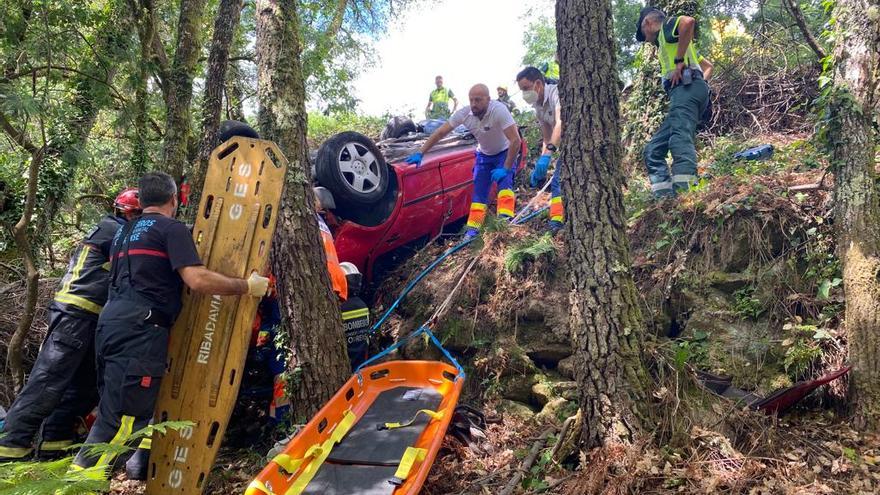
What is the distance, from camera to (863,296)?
126 inches

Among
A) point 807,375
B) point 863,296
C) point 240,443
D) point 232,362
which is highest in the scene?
point 863,296

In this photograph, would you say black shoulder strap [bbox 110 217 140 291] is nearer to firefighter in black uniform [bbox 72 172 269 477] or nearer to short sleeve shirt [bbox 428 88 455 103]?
firefighter in black uniform [bbox 72 172 269 477]

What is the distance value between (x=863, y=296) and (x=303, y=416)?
3.51 metres

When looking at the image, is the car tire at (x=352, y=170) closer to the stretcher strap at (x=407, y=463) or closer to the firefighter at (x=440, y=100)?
the stretcher strap at (x=407, y=463)

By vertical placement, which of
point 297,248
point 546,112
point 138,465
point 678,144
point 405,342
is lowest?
point 138,465

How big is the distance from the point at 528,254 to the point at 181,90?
14.1 ft

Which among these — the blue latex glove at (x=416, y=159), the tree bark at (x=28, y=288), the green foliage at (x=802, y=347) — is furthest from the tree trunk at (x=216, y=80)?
the green foliage at (x=802, y=347)

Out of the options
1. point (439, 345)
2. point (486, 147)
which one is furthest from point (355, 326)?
point (486, 147)

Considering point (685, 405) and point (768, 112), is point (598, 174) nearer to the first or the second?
point (685, 405)

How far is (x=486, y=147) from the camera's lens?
225 inches

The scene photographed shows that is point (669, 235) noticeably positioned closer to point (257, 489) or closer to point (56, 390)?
point (257, 489)

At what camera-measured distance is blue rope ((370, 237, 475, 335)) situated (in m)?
4.87

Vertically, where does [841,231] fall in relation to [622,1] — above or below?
below

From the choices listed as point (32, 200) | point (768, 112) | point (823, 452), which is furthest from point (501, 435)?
point (768, 112)
